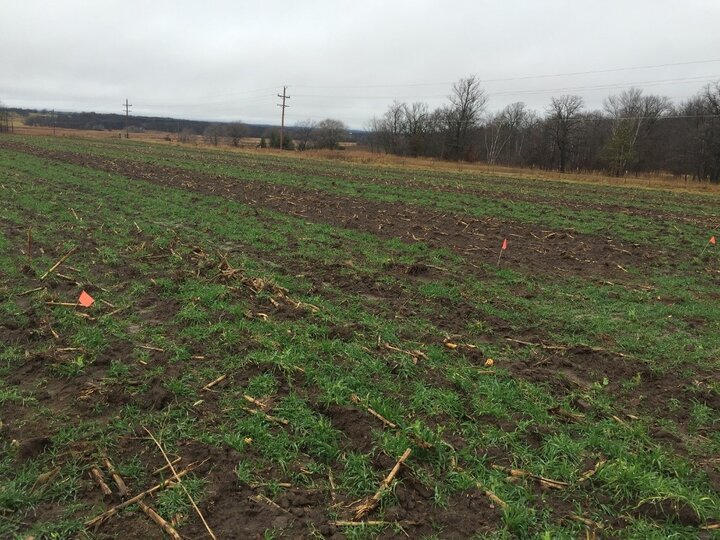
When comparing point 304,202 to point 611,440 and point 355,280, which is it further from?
point 611,440

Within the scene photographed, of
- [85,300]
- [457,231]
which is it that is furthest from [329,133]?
[85,300]

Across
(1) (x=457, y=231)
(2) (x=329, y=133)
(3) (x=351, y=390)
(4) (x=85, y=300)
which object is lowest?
(3) (x=351, y=390)

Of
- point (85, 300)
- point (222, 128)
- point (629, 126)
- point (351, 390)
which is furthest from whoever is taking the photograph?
point (222, 128)

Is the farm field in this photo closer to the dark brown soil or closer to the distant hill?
the dark brown soil

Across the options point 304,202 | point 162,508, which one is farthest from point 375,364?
point 304,202

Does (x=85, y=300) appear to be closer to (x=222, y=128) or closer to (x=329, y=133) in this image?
(x=329, y=133)

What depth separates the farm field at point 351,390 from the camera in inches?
129

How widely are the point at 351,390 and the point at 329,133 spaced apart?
84.5 m

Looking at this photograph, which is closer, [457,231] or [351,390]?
[351,390]

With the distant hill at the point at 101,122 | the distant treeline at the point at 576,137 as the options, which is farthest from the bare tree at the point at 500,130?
the distant hill at the point at 101,122

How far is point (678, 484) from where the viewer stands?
357 centimetres

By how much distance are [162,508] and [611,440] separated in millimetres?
3792

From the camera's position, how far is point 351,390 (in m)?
4.68

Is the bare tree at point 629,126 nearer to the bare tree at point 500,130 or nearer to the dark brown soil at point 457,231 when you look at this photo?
the bare tree at point 500,130
